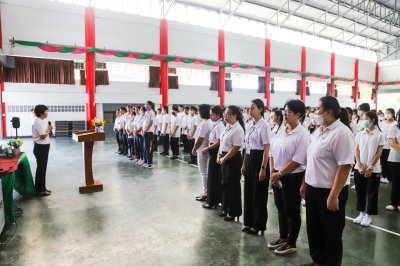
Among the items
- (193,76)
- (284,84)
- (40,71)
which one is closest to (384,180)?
(193,76)

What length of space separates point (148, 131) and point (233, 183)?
348 cm

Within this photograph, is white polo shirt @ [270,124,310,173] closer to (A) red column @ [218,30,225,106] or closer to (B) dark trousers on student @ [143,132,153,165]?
(B) dark trousers on student @ [143,132,153,165]

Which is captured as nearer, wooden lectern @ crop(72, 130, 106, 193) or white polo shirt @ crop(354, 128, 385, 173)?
white polo shirt @ crop(354, 128, 385, 173)

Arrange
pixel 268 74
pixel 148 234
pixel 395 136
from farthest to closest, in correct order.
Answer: pixel 268 74
pixel 395 136
pixel 148 234

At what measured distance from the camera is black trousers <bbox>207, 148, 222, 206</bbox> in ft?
12.3

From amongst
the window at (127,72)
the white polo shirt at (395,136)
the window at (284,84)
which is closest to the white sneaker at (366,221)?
the white polo shirt at (395,136)

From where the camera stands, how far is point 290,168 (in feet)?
8.12

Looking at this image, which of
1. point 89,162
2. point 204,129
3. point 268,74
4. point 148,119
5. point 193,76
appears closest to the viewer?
point 204,129

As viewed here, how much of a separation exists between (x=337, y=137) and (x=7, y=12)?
13141mm

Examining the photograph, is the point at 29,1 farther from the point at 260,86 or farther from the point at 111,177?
the point at 260,86

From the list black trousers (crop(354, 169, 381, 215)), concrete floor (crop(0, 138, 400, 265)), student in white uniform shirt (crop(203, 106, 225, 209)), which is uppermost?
student in white uniform shirt (crop(203, 106, 225, 209))

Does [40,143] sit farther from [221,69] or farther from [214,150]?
[221,69]

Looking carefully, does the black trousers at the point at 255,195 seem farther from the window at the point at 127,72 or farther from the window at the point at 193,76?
the window at the point at 193,76

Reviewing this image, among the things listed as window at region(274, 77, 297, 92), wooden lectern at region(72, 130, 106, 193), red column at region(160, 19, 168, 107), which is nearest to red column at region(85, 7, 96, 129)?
red column at region(160, 19, 168, 107)
